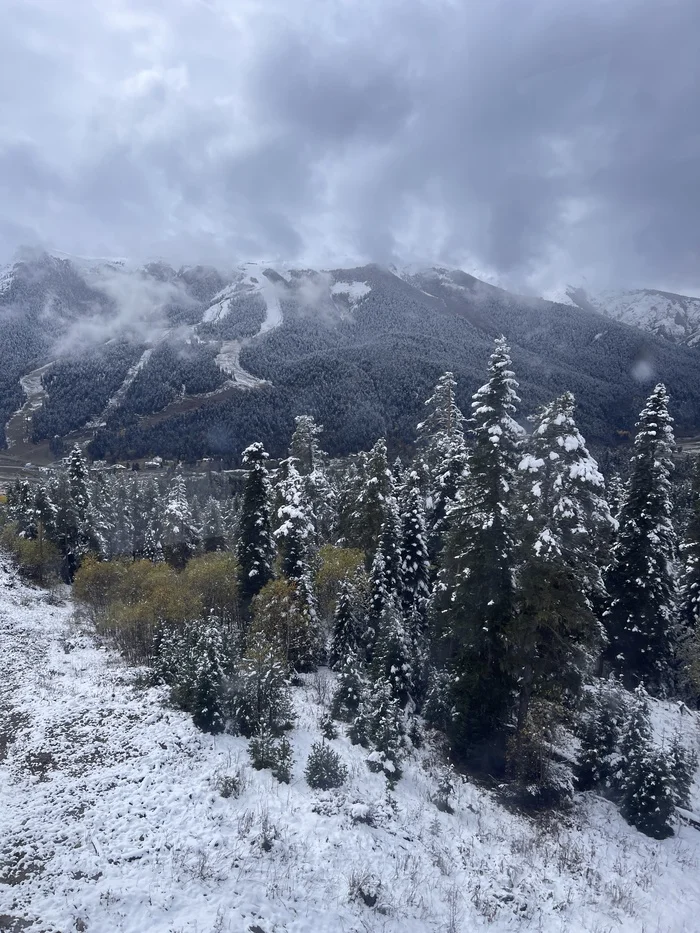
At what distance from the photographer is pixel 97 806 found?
45.9 ft

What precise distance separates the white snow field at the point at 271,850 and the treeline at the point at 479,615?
1220mm

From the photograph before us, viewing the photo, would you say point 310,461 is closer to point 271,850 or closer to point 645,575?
point 645,575

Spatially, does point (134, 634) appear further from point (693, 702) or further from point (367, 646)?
point (693, 702)

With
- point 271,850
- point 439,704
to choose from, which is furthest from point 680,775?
point 271,850

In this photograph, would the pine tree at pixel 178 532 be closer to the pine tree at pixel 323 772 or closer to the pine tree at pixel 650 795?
the pine tree at pixel 323 772

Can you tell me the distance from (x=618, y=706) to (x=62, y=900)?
19.4 metres

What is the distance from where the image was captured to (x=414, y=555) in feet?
103

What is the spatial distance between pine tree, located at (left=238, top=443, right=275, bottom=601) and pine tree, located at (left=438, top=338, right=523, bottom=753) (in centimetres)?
1496

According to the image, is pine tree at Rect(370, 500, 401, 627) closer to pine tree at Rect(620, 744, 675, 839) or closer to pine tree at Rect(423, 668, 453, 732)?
pine tree at Rect(423, 668, 453, 732)

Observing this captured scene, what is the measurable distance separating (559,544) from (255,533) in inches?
781

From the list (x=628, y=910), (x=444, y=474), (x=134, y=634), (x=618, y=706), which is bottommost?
(x=134, y=634)

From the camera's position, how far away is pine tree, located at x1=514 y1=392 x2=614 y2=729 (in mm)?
17203

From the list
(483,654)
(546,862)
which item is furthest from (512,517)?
(546,862)

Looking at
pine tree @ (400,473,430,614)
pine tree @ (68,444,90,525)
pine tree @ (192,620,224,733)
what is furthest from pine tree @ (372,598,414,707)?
pine tree @ (68,444,90,525)
